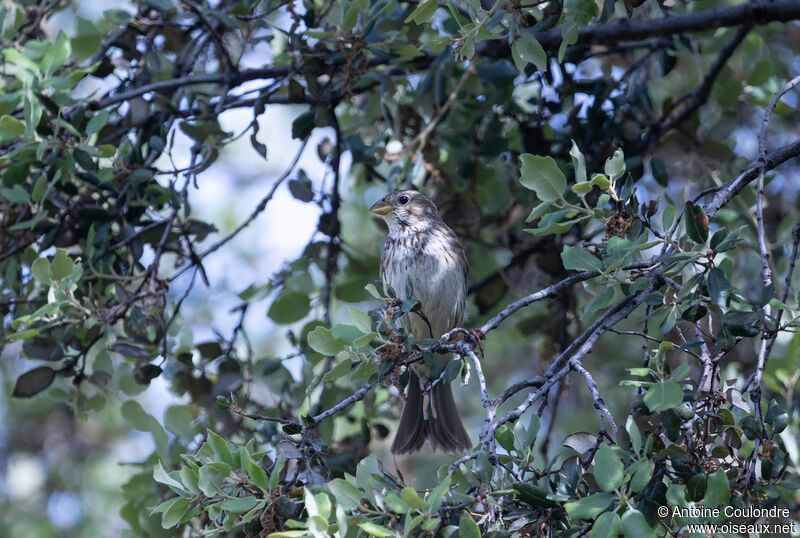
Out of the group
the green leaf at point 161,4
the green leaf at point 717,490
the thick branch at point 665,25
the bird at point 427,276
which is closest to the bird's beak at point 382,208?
the bird at point 427,276

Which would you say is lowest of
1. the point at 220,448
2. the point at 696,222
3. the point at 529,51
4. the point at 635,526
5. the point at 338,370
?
the point at 635,526

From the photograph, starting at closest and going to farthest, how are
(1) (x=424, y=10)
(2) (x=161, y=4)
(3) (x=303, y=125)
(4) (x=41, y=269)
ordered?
(1) (x=424, y=10) → (4) (x=41, y=269) → (2) (x=161, y=4) → (3) (x=303, y=125)

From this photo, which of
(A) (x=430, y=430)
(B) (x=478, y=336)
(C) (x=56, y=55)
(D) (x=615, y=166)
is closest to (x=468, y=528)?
(B) (x=478, y=336)

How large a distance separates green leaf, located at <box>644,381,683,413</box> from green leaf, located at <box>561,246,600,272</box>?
35 cm

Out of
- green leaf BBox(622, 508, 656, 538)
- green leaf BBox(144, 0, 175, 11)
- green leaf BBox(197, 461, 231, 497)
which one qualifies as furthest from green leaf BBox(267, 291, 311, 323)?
green leaf BBox(622, 508, 656, 538)

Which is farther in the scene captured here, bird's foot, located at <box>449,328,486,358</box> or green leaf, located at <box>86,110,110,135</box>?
green leaf, located at <box>86,110,110,135</box>

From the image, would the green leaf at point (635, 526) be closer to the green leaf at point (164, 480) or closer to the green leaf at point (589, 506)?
the green leaf at point (589, 506)

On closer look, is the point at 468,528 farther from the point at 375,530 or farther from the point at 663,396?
the point at 663,396

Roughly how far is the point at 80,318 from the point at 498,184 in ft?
7.42

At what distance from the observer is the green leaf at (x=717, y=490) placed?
6.54ft

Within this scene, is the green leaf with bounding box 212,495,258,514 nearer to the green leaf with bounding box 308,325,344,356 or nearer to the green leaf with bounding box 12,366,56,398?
the green leaf with bounding box 308,325,344,356

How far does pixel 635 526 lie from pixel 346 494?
698mm

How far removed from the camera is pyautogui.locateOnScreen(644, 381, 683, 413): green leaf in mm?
2012

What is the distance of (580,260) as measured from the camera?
2266mm
